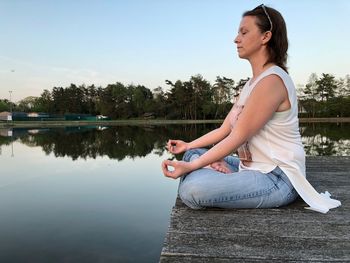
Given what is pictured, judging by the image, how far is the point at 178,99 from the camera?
51781 mm

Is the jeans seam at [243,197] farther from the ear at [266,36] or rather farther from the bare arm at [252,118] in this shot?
the ear at [266,36]

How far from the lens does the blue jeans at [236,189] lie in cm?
154

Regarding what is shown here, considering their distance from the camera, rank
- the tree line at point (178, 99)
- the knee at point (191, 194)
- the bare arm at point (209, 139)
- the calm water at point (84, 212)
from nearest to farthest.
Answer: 1. the knee at point (191, 194)
2. the bare arm at point (209, 139)
3. the calm water at point (84, 212)
4. the tree line at point (178, 99)

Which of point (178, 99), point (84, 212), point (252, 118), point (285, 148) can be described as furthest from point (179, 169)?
point (178, 99)

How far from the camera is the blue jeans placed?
154cm

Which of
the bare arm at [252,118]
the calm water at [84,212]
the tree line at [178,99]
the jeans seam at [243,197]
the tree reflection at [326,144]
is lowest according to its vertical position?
the calm water at [84,212]

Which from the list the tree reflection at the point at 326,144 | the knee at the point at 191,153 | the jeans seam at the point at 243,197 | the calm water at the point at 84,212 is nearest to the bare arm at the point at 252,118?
the jeans seam at the point at 243,197

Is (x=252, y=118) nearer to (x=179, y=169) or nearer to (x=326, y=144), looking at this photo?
(x=179, y=169)

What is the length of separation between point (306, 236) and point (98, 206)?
461 cm

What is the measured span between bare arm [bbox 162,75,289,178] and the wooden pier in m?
0.23

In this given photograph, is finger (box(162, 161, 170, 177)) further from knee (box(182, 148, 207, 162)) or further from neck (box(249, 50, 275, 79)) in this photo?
neck (box(249, 50, 275, 79))

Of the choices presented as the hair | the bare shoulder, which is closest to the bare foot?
the bare shoulder

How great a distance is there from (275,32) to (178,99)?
50270mm

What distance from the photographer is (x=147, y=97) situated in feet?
188
